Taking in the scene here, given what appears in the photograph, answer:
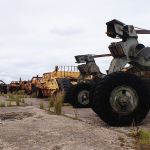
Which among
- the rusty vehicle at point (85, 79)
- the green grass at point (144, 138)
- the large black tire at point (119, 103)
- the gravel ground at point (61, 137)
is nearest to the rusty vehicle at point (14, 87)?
the rusty vehicle at point (85, 79)

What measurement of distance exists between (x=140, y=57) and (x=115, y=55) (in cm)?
62

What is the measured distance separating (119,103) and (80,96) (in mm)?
7556

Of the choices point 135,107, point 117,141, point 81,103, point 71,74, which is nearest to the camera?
point 117,141

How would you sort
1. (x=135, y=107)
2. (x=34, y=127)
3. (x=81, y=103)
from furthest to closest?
(x=81, y=103) < (x=135, y=107) < (x=34, y=127)

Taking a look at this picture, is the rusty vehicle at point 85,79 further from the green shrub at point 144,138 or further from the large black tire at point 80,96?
the green shrub at point 144,138

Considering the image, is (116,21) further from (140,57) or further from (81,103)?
(81,103)

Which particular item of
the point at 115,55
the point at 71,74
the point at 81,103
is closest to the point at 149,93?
the point at 115,55

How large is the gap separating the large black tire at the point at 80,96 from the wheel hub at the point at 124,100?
23.8 feet

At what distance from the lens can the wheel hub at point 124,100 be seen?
8.94 metres

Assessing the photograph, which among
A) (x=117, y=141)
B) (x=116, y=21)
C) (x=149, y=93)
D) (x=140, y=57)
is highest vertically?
(x=116, y=21)

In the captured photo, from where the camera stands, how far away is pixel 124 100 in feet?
29.4

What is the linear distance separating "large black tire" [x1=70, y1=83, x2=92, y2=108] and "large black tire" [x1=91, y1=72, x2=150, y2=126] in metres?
7.26

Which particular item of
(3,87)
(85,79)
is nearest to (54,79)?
(85,79)

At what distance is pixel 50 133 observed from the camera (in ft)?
24.6
